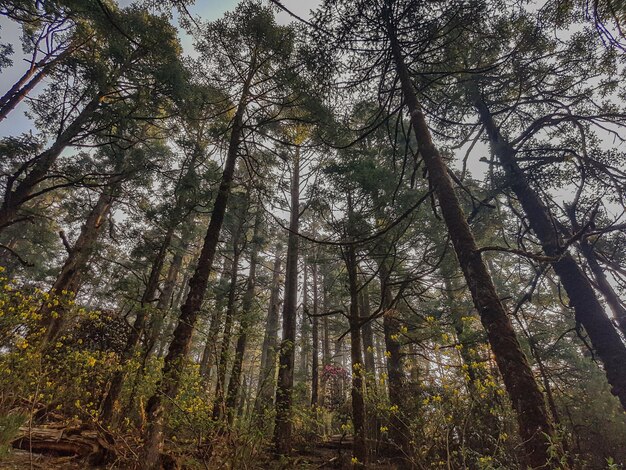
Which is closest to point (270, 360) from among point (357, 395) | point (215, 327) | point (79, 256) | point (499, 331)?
point (79, 256)

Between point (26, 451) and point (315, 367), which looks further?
point (315, 367)

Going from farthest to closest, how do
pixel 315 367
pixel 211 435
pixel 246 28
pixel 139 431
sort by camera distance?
1. pixel 315 367
2. pixel 246 28
3. pixel 139 431
4. pixel 211 435

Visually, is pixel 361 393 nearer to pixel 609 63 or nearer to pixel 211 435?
pixel 211 435

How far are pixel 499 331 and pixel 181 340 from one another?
4614 millimetres

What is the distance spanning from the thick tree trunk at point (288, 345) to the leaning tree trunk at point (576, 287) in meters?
4.84

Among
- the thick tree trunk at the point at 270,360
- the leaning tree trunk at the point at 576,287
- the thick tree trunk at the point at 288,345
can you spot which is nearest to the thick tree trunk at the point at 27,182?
the thick tree trunk at the point at 288,345

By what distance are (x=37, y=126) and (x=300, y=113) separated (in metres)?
8.29

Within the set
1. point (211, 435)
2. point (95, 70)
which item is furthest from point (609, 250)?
point (95, 70)

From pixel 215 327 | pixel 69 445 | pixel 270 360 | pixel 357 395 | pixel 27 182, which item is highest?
pixel 27 182

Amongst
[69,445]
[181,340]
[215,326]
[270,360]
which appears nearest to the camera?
[69,445]

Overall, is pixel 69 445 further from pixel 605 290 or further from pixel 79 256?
pixel 605 290

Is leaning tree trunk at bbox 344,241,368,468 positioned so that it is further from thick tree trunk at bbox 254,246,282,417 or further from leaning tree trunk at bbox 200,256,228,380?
leaning tree trunk at bbox 200,256,228,380

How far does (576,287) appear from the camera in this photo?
5133 millimetres

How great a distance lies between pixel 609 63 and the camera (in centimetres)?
605
